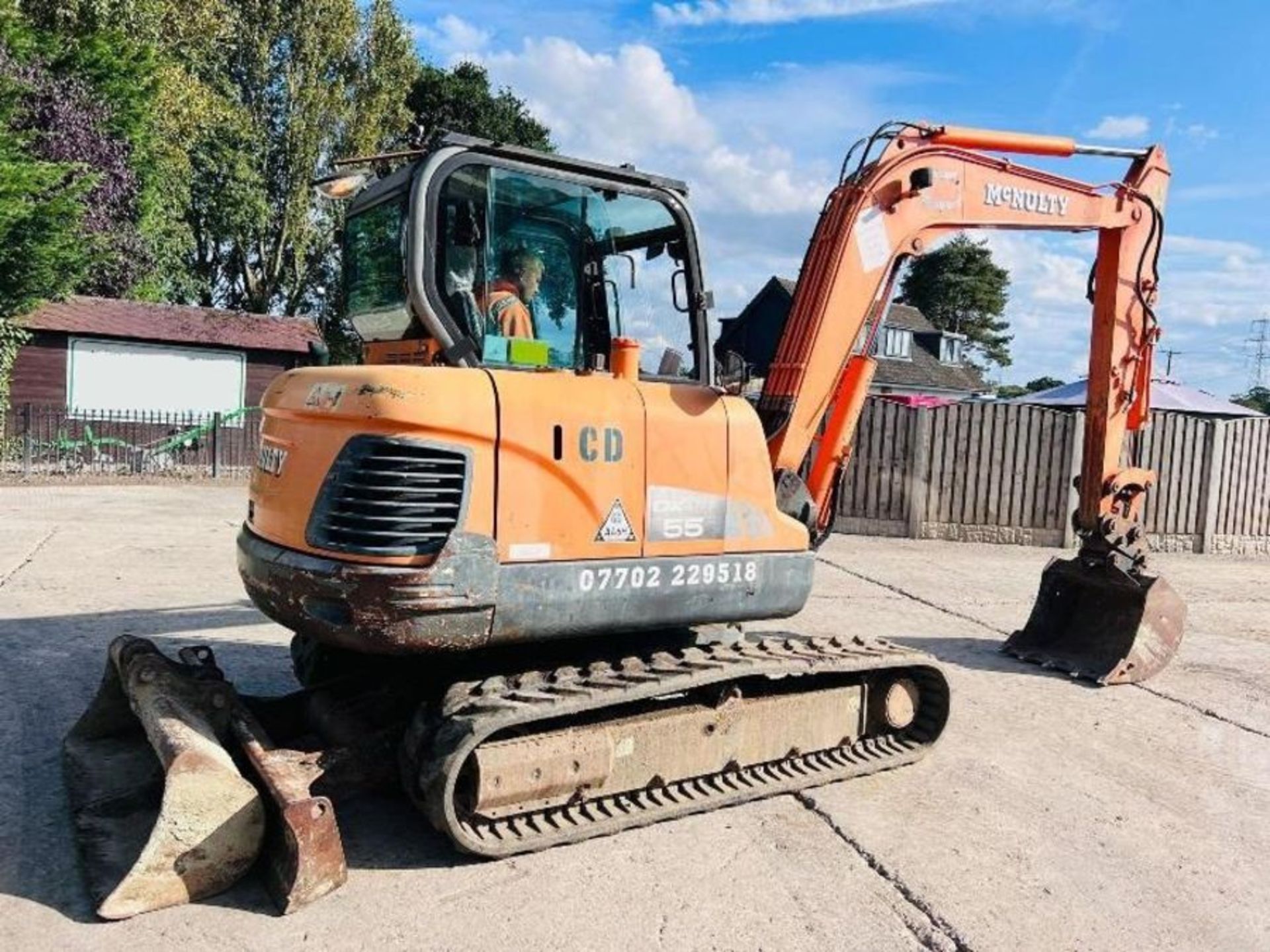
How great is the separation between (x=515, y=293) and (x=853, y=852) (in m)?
2.61

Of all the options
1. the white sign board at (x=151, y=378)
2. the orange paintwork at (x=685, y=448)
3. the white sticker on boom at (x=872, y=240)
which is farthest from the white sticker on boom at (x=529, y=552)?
the white sign board at (x=151, y=378)

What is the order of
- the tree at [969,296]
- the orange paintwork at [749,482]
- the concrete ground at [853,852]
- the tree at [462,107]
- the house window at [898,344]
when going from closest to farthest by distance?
1. the concrete ground at [853,852]
2. the orange paintwork at [749,482]
3. the tree at [462,107]
4. the house window at [898,344]
5. the tree at [969,296]

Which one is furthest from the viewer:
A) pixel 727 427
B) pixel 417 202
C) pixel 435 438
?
pixel 727 427

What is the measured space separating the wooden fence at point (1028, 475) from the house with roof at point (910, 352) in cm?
2023

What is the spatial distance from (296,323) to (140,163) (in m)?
4.84

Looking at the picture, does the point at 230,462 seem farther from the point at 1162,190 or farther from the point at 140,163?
the point at 1162,190

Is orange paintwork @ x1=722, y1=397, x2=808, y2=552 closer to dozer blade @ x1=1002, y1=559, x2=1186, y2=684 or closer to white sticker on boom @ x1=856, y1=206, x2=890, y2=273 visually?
white sticker on boom @ x1=856, y1=206, x2=890, y2=273

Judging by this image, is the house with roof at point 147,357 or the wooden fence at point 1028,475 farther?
the house with roof at point 147,357

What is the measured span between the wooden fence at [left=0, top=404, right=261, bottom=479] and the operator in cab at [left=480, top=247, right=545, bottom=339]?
15325mm

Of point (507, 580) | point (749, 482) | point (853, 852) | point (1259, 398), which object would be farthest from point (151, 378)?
point (1259, 398)

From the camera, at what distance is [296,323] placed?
2456cm

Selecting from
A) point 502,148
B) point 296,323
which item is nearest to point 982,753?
point 502,148

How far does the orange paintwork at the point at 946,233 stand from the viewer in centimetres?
530

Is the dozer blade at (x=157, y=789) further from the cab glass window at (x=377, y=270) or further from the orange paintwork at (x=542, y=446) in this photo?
the cab glass window at (x=377, y=270)
